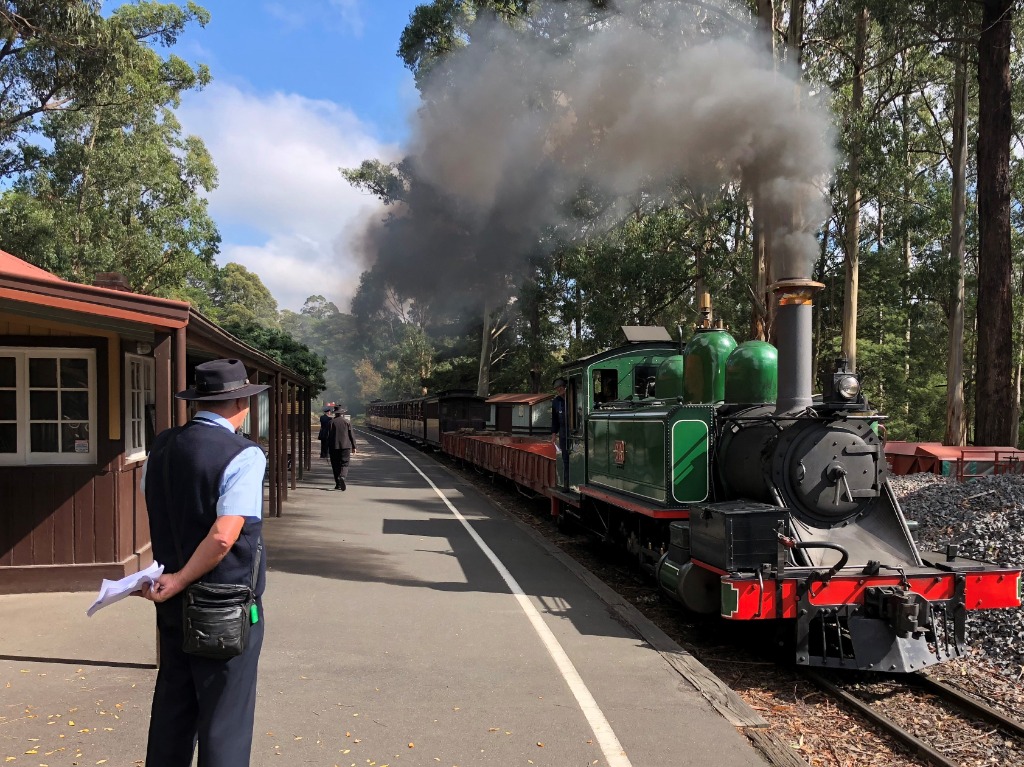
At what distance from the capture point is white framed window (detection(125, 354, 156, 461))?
6688mm

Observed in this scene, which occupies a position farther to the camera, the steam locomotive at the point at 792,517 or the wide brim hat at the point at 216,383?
the steam locomotive at the point at 792,517

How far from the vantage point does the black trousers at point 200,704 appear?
2.64m

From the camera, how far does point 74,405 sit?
641 centimetres

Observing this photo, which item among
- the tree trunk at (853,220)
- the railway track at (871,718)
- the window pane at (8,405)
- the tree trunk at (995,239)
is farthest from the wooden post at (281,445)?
the tree trunk at (995,239)

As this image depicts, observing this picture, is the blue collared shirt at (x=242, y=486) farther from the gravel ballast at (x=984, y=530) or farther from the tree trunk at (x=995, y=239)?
the tree trunk at (x=995, y=239)

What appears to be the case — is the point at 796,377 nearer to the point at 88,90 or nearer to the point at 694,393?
the point at 694,393

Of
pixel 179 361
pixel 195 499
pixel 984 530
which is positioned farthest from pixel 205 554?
pixel 984 530

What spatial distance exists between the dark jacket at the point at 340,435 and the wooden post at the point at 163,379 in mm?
9412

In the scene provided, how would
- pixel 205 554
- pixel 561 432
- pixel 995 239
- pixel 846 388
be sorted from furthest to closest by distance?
pixel 995 239
pixel 561 432
pixel 846 388
pixel 205 554

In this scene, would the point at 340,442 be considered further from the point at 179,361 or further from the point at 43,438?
the point at 179,361

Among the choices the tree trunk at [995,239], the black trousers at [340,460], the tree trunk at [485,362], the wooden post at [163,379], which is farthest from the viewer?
the tree trunk at [485,362]

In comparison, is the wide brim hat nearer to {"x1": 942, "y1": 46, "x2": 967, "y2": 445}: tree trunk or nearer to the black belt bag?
the black belt bag

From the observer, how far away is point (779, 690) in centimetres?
513

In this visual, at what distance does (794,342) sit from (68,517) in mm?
5952
